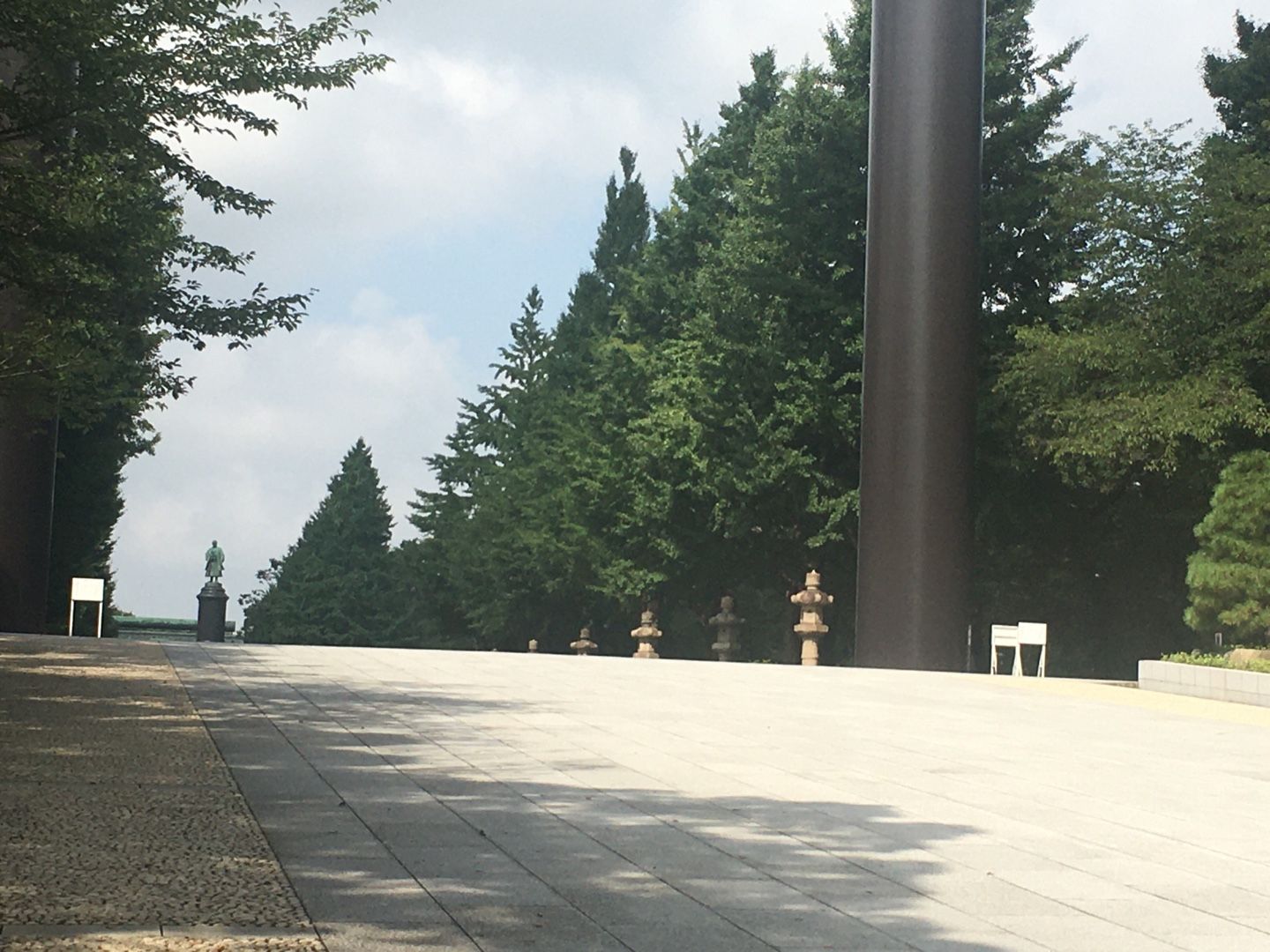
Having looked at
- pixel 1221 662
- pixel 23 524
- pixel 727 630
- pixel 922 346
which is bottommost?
pixel 1221 662

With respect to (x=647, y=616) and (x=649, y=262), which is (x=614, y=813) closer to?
(x=647, y=616)

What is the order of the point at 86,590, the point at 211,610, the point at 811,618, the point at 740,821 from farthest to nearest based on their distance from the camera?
the point at 211,610, the point at 811,618, the point at 86,590, the point at 740,821

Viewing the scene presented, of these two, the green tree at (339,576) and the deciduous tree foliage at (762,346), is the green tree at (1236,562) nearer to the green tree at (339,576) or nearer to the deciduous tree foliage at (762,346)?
the deciduous tree foliage at (762,346)

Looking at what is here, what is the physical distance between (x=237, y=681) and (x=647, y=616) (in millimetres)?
27353

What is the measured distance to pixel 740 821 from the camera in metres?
8.79

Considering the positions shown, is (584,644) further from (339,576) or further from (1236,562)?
(339,576)

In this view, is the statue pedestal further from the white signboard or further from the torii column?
the white signboard

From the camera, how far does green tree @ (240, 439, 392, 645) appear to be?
277ft

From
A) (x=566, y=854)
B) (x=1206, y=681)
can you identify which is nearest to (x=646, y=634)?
(x=1206, y=681)

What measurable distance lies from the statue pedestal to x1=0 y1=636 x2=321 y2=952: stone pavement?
82.9 ft

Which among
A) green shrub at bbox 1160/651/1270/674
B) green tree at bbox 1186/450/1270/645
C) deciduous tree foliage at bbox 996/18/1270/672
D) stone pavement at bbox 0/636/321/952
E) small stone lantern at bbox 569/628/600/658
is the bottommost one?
stone pavement at bbox 0/636/321/952

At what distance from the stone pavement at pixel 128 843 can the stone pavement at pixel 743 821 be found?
0.22 metres

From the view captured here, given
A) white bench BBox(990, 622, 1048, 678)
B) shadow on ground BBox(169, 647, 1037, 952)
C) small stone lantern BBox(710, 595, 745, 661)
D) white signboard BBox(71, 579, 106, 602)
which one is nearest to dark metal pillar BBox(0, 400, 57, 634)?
white signboard BBox(71, 579, 106, 602)

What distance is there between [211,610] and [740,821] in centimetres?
3163
